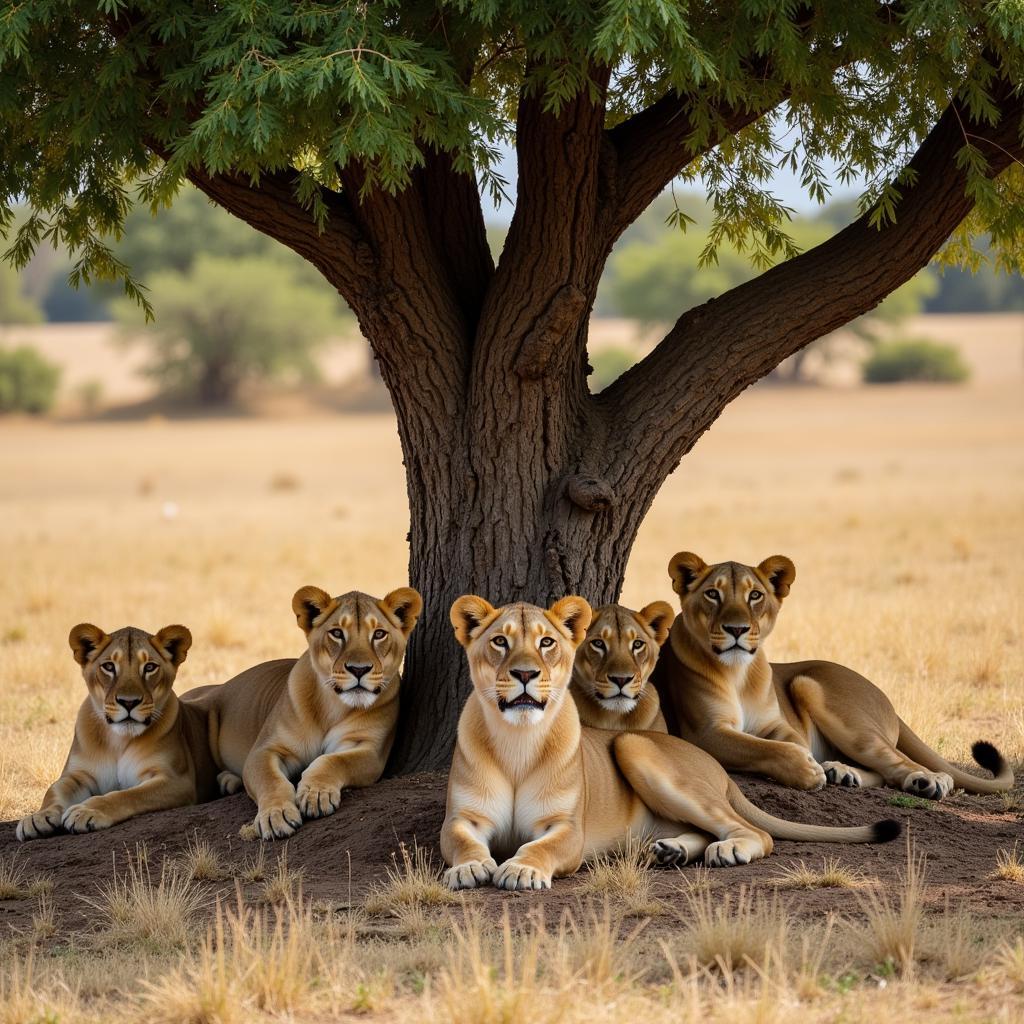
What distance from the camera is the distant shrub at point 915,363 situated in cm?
7931

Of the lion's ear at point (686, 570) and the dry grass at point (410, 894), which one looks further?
the lion's ear at point (686, 570)

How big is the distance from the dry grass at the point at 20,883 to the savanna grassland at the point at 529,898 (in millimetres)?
18

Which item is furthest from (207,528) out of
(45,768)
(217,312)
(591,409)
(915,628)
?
(217,312)

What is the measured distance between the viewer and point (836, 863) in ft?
22.7

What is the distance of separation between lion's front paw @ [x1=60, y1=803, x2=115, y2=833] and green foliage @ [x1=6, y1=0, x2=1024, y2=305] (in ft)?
9.62

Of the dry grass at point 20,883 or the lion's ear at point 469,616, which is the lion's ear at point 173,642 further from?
the lion's ear at point 469,616

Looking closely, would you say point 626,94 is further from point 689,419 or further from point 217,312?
point 217,312

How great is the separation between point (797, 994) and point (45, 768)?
20.4 ft

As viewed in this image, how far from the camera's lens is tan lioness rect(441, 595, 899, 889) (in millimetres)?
6785

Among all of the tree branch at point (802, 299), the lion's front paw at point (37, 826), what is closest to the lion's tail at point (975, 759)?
the tree branch at point (802, 299)

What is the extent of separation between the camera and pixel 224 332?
79.4 m

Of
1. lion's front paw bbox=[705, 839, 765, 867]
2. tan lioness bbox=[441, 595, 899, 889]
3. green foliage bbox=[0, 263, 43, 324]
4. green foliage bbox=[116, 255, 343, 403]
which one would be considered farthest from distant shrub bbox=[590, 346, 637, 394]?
lion's front paw bbox=[705, 839, 765, 867]

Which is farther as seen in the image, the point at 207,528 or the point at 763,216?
the point at 207,528

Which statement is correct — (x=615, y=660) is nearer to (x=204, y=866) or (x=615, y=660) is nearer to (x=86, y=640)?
(x=204, y=866)
